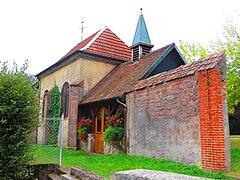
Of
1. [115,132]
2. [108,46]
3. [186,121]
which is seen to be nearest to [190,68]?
[186,121]

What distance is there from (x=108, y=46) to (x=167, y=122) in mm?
10383

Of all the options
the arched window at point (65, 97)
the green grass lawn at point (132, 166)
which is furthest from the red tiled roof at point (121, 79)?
the green grass lawn at point (132, 166)

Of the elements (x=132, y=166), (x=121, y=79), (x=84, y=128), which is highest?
(x=121, y=79)

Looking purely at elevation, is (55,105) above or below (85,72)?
below

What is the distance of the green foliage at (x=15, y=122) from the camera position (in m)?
6.10

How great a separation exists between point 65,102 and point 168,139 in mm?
10193

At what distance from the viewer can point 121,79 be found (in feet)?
44.2

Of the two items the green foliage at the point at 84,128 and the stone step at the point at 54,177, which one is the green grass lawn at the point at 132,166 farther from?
the green foliage at the point at 84,128

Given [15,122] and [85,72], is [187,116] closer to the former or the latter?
[15,122]

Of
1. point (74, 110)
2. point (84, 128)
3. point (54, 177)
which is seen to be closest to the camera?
point (54, 177)

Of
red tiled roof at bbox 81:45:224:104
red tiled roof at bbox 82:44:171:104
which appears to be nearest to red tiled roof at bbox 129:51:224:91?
red tiled roof at bbox 81:45:224:104

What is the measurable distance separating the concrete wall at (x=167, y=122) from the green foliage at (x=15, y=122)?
4.51 meters

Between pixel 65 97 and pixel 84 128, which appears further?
pixel 65 97

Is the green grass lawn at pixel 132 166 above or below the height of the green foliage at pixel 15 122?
below
